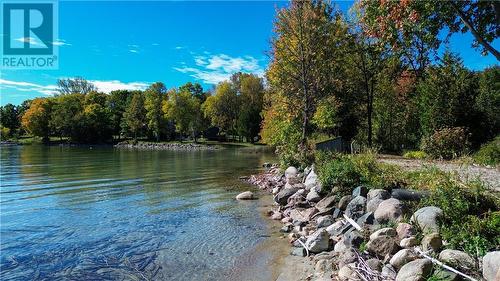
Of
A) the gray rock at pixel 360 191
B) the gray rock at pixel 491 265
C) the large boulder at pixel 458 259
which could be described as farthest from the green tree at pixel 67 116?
the gray rock at pixel 491 265

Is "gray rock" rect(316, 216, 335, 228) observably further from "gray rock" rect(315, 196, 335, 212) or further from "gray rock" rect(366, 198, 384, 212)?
"gray rock" rect(366, 198, 384, 212)

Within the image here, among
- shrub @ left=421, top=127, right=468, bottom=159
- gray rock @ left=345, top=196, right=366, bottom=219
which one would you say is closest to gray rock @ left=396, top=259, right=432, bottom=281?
gray rock @ left=345, top=196, right=366, bottom=219

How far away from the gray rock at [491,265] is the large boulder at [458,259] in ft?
1.09

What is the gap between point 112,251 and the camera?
956 centimetres

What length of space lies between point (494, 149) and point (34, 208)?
2063cm

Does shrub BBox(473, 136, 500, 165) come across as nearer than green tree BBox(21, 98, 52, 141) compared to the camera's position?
Yes

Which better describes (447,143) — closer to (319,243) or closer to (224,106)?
(319,243)

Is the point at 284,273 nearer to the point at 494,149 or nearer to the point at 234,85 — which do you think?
the point at 494,149

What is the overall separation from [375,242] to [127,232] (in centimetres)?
722

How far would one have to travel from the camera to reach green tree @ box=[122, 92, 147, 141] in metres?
84.9

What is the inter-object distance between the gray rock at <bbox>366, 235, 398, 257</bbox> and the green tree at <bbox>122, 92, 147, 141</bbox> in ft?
269

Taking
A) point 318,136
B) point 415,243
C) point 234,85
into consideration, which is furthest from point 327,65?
point 234,85

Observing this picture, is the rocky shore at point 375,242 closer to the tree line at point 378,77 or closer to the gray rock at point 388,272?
the gray rock at point 388,272

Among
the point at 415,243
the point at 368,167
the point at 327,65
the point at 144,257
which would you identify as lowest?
the point at 144,257
